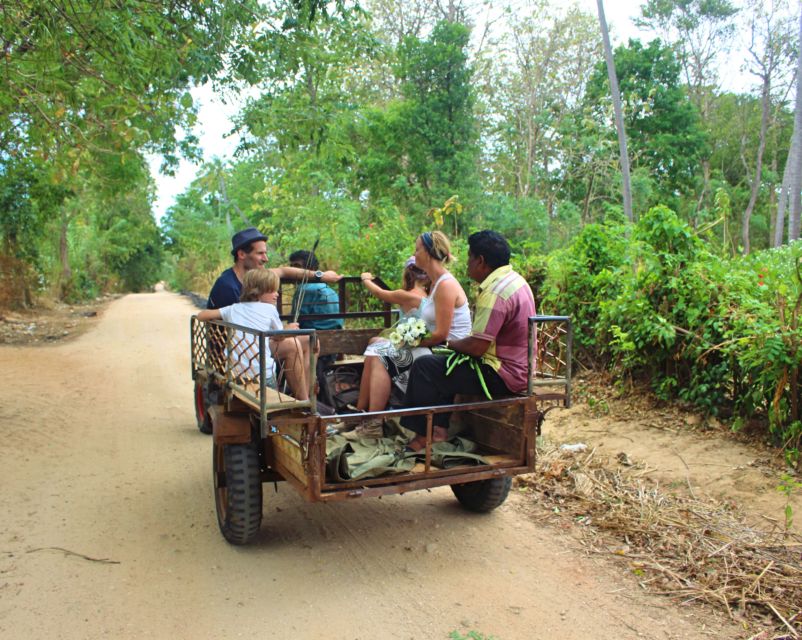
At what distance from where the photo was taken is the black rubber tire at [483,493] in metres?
4.91

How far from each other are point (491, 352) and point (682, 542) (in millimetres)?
1727

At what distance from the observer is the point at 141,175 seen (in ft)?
52.0

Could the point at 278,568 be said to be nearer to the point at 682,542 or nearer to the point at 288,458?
the point at 288,458

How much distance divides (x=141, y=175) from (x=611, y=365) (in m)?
12.0

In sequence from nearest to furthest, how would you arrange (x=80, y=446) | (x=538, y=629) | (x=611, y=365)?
(x=538, y=629), (x=80, y=446), (x=611, y=365)

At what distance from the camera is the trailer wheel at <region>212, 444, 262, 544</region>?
4.31 metres

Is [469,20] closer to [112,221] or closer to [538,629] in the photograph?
[538,629]

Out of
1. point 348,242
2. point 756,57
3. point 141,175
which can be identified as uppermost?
point 756,57

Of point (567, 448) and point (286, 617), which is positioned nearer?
point (286, 617)

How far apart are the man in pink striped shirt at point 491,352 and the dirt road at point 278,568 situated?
84 cm

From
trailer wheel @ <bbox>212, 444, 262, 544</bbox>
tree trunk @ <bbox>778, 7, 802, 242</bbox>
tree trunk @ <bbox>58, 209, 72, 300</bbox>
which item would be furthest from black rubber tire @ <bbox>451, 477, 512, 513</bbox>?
tree trunk @ <bbox>58, 209, 72, 300</bbox>

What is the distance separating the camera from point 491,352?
15.0 feet

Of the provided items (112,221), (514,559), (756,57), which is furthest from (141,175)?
(112,221)

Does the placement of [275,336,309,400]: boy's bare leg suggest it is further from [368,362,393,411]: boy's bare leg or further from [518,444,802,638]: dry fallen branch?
[518,444,802,638]: dry fallen branch
